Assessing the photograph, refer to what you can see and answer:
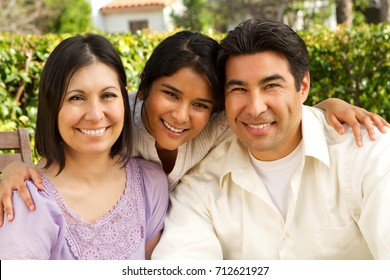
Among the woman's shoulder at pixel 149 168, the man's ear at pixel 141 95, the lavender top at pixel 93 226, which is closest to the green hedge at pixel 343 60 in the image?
the man's ear at pixel 141 95

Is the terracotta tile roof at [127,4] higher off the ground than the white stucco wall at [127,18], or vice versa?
the terracotta tile roof at [127,4]

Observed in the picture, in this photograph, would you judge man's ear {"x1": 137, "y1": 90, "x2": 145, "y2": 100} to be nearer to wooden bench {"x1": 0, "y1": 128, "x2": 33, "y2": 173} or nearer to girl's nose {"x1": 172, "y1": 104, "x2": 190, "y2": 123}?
girl's nose {"x1": 172, "y1": 104, "x2": 190, "y2": 123}

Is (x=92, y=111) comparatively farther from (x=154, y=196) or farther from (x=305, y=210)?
(x=305, y=210)

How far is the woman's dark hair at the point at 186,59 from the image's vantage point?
267 cm

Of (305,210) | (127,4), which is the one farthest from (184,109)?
(127,4)

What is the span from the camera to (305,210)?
2.61 meters

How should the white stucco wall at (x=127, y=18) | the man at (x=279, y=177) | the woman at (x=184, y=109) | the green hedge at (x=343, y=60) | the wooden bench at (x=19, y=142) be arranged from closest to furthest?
the man at (x=279, y=177) → the woman at (x=184, y=109) → the wooden bench at (x=19, y=142) → the green hedge at (x=343, y=60) → the white stucco wall at (x=127, y=18)

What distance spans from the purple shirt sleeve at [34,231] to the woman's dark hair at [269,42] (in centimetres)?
106

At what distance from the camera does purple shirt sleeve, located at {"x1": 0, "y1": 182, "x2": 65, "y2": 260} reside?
2.24m

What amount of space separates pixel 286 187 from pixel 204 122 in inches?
19.5

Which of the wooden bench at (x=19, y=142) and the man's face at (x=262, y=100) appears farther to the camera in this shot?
the wooden bench at (x=19, y=142)

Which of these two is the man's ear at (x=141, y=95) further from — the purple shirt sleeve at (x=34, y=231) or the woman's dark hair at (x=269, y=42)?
the purple shirt sleeve at (x=34, y=231)

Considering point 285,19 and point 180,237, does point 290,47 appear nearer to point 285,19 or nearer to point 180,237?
point 180,237

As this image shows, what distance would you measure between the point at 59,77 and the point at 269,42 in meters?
0.92
